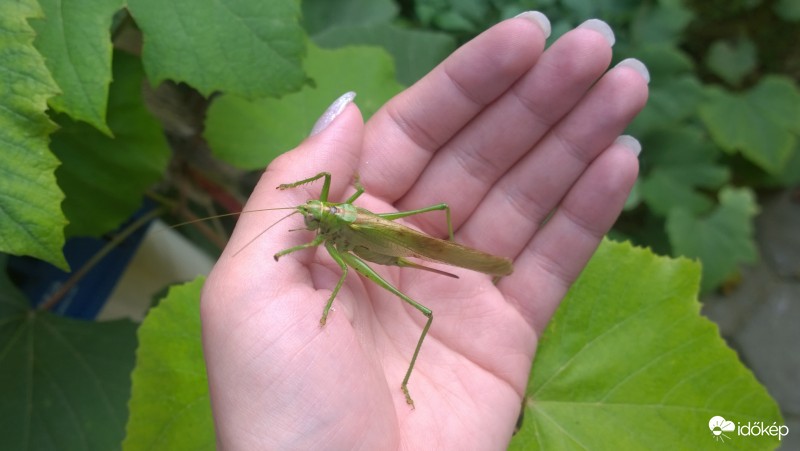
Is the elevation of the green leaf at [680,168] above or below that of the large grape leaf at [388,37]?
below

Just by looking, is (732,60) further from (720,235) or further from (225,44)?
(225,44)

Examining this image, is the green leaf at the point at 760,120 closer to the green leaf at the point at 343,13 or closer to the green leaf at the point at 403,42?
the green leaf at the point at 403,42

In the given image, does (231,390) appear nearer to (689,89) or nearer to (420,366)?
(420,366)

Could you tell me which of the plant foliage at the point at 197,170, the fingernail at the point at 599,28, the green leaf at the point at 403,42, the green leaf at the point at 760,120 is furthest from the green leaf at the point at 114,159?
the green leaf at the point at 760,120

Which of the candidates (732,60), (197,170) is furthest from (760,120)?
(197,170)

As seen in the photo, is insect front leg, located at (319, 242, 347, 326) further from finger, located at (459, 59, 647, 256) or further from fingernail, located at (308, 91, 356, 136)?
finger, located at (459, 59, 647, 256)

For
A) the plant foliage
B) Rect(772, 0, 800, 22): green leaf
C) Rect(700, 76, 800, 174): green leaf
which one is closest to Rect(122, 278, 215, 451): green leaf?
the plant foliage
